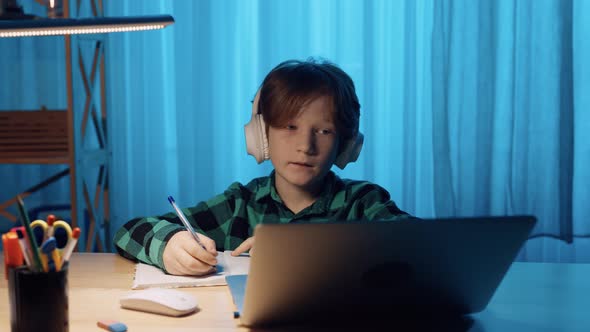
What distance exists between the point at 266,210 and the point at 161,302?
577 millimetres

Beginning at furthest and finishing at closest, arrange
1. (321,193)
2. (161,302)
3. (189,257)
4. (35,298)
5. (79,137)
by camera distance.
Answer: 1. (79,137)
2. (321,193)
3. (189,257)
4. (161,302)
5. (35,298)

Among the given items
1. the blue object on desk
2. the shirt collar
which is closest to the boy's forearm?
the blue object on desk

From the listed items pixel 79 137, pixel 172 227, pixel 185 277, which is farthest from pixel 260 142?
pixel 79 137

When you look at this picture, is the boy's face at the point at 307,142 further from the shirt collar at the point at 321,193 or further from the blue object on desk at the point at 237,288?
the blue object on desk at the point at 237,288

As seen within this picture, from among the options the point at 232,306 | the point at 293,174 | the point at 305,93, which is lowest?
the point at 232,306

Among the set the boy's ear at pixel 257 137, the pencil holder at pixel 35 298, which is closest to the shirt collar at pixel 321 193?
the boy's ear at pixel 257 137

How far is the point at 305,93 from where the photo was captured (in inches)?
47.6

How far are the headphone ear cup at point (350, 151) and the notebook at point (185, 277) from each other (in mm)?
296

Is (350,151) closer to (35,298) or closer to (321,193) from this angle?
(321,193)

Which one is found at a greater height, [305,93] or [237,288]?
[305,93]

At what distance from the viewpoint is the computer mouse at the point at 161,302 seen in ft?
2.50

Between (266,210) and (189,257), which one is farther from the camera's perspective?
(266,210)

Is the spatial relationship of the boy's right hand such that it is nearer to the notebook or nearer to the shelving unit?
the notebook

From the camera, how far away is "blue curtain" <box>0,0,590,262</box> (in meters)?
2.57
